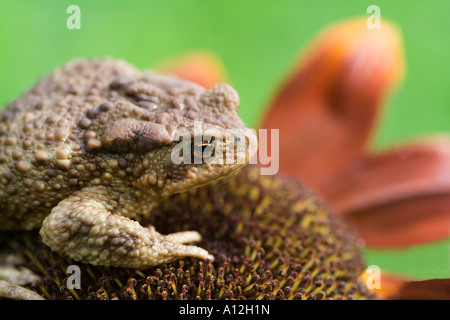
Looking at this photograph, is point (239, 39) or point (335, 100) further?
point (239, 39)

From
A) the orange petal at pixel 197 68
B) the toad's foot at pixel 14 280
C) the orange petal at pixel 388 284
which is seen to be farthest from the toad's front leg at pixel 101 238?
the orange petal at pixel 197 68

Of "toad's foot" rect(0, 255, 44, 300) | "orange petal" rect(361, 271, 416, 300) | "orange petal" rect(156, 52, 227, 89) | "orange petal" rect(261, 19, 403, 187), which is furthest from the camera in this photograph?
"orange petal" rect(156, 52, 227, 89)

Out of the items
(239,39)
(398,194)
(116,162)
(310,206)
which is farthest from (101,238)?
(239,39)

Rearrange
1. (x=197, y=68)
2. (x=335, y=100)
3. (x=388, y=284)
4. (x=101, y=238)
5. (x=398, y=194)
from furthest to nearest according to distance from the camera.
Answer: (x=197, y=68) → (x=335, y=100) → (x=398, y=194) → (x=388, y=284) → (x=101, y=238)

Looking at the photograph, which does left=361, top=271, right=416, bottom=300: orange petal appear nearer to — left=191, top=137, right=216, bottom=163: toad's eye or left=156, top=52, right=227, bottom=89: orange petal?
left=191, top=137, right=216, bottom=163: toad's eye

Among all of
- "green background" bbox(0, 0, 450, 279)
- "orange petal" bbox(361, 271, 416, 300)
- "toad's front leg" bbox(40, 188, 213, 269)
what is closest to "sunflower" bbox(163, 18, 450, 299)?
"orange petal" bbox(361, 271, 416, 300)

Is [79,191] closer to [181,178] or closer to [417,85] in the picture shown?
[181,178]

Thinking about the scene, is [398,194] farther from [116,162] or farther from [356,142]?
[116,162]
